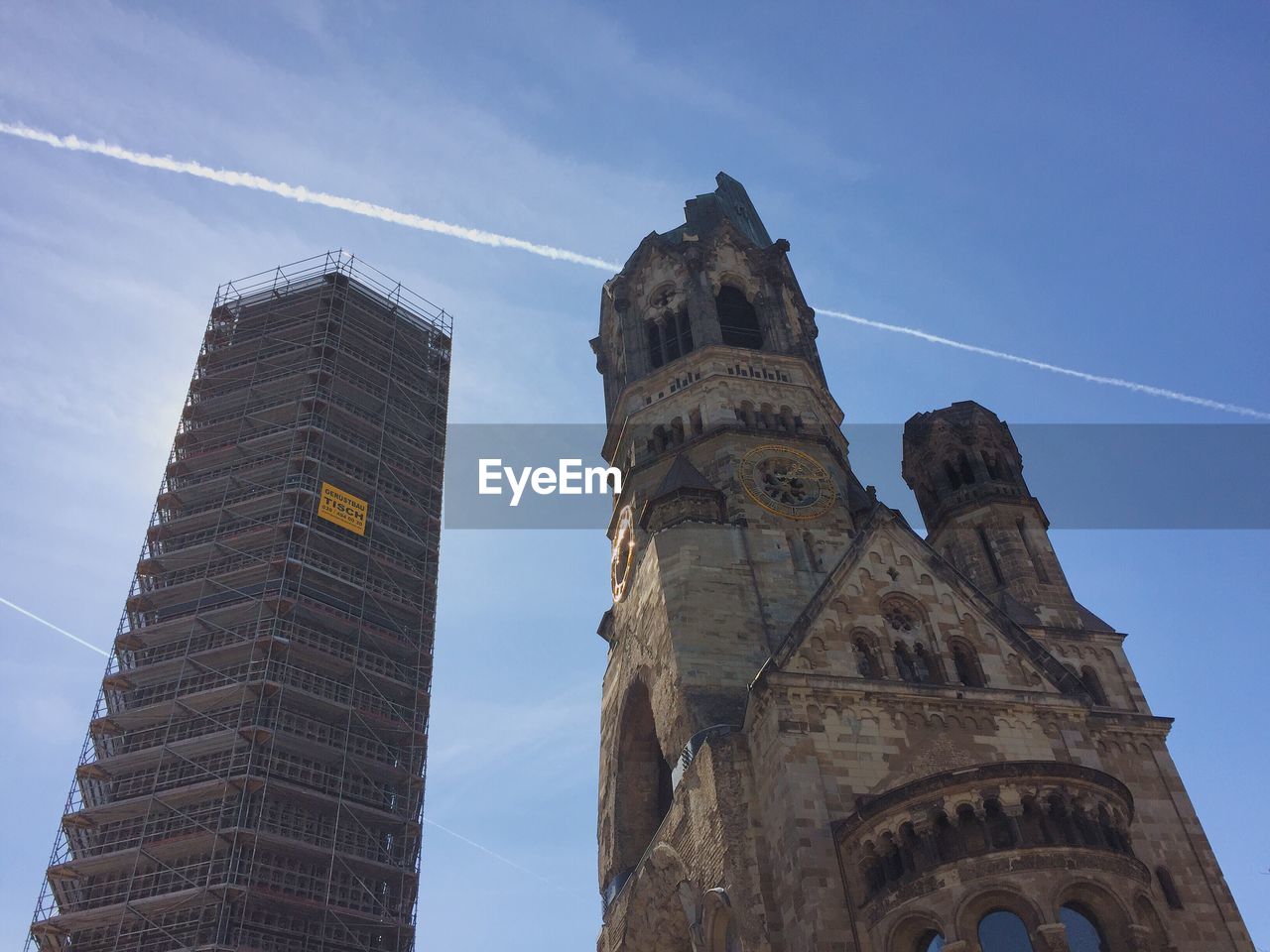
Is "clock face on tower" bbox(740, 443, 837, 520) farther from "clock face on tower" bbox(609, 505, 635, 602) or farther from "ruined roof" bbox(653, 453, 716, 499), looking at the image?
"clock face on tower" bbox(609, 505, 635, 602)

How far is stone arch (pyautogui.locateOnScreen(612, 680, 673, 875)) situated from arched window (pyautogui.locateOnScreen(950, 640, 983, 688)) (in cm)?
801

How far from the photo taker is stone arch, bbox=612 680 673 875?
30328 mm

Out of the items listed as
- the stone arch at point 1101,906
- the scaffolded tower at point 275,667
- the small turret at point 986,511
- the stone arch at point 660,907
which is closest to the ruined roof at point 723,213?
the small turret at point 986,511

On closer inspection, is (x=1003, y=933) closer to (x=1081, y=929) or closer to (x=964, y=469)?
(x=1081, y=929)

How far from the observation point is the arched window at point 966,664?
2630cm

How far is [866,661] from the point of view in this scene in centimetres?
2605

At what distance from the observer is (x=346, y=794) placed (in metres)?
41.8

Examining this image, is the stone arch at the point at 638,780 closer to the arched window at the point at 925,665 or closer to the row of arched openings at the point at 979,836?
the arched window at the point at 925,665

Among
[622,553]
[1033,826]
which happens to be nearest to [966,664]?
[1033,826]

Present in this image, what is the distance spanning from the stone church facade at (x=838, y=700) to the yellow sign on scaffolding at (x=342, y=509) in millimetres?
14238

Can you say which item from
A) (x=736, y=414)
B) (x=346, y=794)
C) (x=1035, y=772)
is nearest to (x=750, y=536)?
(x=736, y=414)

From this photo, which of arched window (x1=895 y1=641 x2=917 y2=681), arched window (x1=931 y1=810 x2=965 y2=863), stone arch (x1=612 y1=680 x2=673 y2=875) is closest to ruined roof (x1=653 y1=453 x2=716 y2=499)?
stone arch (x1=612 y1=680 x2=673 y2=875)

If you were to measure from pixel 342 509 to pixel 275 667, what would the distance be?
8560 millimetres

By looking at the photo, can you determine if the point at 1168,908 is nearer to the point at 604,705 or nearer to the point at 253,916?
the point at 604,705
